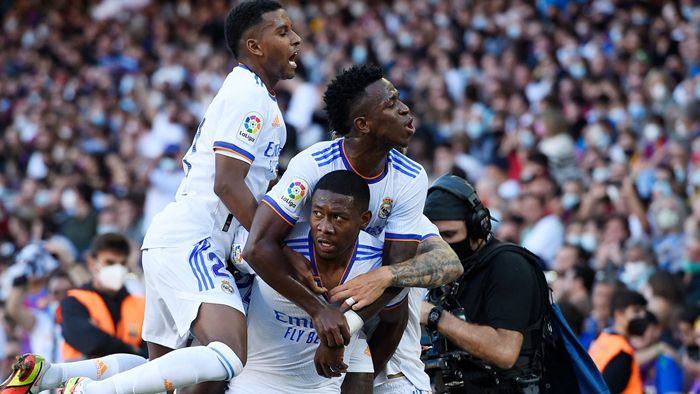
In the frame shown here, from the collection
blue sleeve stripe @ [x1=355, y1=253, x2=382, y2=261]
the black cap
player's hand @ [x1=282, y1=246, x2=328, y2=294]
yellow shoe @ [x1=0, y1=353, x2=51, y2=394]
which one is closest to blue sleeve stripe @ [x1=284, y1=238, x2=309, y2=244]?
player's hand @ [x1=282, y1=246, x2=328, y2=294]

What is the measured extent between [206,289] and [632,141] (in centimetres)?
903

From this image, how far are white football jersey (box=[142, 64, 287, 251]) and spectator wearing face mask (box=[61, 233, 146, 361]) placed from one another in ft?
7.75

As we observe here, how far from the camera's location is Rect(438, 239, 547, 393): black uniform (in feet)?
21.0

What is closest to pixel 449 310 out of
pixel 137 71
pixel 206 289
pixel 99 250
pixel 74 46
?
pixel 206 289

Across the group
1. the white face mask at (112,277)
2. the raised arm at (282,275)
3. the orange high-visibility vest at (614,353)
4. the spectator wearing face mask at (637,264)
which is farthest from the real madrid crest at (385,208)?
the spectator wearing face mask at (637,264)

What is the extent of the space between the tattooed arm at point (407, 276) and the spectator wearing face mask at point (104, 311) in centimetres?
303

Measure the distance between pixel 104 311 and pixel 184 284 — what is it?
2878mm

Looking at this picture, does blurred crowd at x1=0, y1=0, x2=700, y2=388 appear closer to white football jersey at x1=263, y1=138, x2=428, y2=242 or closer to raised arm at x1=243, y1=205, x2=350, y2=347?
white football jersey at x1=263, y1=138, x2=428, y2=242

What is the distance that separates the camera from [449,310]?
6539 millimetres

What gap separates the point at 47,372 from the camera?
5840mm

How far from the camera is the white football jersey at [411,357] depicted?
6316mm

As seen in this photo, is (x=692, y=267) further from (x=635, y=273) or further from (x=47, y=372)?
(x=47, y=372)

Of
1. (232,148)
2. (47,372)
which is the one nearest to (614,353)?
(232,148)

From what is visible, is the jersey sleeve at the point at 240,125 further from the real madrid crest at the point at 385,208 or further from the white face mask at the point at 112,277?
the white face mask at the point at 112,277
